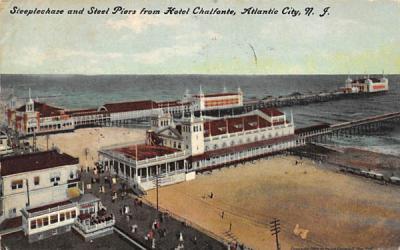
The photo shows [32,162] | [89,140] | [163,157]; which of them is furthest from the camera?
[89,140]

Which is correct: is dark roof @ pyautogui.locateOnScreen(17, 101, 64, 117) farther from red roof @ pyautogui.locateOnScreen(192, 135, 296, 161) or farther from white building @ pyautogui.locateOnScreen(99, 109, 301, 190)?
red roof @ pyautogui.locateOnScreen(192, 135, 296, 161)

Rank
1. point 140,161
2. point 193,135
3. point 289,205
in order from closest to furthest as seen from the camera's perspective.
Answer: point 289,205 → point 140,161 → point 193,135

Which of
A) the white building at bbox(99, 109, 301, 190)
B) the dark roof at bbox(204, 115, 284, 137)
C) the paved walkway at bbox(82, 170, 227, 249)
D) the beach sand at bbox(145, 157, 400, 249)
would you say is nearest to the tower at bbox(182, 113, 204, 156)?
the white building at bbox(99, 109, 301, 190)

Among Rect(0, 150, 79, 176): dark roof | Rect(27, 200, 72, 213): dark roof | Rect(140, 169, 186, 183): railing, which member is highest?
Rect(0, 150, 79, 176): dark roof

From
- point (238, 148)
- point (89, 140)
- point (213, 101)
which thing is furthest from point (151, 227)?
point (213, 101)

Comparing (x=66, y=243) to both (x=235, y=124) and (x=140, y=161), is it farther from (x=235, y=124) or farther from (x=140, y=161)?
(x=235, y=124)

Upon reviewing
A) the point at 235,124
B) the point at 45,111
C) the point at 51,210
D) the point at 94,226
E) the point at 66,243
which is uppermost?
the point at 45,111

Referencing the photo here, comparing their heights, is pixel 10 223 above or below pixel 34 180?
below
